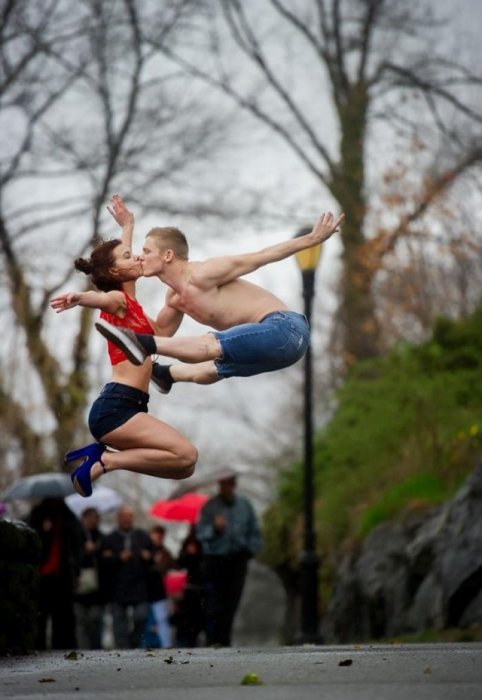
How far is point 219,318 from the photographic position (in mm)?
9297

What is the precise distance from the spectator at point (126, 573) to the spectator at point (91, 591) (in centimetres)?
17

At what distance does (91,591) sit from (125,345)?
9.79m

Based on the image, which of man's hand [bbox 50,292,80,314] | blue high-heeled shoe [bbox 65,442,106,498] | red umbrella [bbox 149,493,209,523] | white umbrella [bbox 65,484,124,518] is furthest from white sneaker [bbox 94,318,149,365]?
red umbrella [bbox 149,493,209,523]

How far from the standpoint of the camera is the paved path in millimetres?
6622

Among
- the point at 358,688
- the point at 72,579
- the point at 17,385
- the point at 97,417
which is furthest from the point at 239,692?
the point at 17,385

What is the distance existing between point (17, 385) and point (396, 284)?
10485 millimetres

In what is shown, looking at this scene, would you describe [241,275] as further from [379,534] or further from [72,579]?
[379,534]

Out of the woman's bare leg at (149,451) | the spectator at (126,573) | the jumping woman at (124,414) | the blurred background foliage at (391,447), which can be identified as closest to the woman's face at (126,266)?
the jumping woman at (124,414)

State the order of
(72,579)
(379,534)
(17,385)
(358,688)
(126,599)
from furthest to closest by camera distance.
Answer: (17,385) < (379,534) < (126,599) < (72,579) < (358,688)

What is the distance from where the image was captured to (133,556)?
57.1 ft

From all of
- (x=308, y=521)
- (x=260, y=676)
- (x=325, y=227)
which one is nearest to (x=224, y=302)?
(x=325, y=227)

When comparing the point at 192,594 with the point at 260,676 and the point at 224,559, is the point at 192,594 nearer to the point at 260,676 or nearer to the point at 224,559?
the point at 224,559

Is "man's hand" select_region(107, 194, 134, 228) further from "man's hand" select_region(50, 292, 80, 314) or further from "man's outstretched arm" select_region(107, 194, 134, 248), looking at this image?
"man's hand" select_region(50, 292, 80, 314)

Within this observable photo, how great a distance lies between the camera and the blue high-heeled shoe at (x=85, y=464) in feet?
30.2
